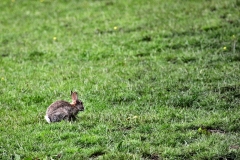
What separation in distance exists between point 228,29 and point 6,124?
31.6ft

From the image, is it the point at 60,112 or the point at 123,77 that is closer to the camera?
the point at 60,112

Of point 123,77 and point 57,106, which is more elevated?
point 57,106

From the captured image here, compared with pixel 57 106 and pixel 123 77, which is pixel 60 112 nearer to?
pixel 57 106

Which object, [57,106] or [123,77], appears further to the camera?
[123,77]

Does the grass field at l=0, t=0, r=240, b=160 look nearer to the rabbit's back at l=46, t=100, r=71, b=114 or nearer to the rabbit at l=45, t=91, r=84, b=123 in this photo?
the rabbit at l=45, t=91, r=84, b=123

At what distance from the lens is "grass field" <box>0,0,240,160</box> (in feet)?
33.0

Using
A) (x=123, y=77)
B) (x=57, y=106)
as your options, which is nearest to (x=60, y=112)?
(x=57, y=106)

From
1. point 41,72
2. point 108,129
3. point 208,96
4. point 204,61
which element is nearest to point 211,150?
point 108,129

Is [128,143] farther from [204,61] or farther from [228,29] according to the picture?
[228,29]

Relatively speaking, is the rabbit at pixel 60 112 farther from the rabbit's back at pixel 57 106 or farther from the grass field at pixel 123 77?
the grass field at pixel 123 77

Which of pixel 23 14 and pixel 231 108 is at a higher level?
pixel 23 14

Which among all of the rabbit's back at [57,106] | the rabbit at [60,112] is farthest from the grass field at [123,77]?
the rabbit's back at [57,106]

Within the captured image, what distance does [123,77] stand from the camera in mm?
14703

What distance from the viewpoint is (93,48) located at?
17469 mm
